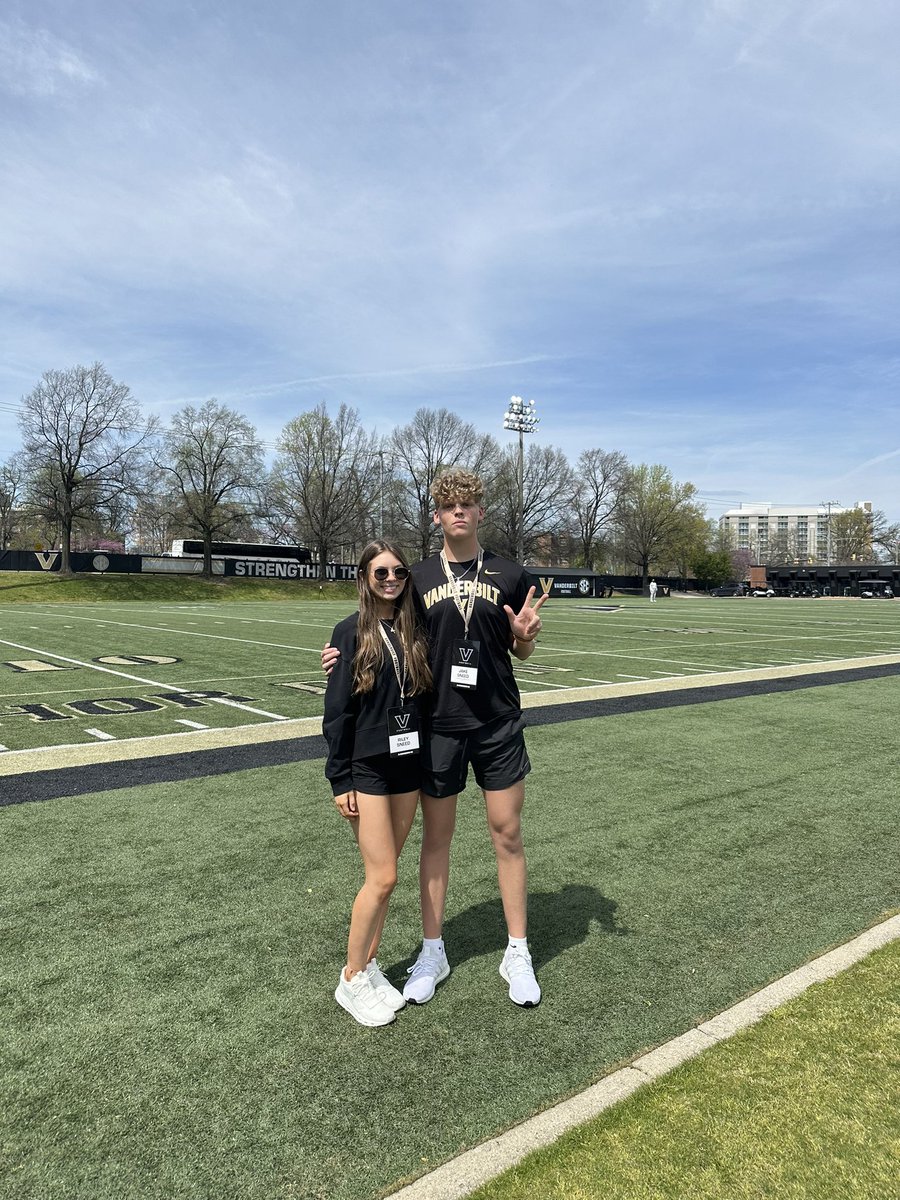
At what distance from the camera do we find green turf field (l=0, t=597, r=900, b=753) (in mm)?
8875

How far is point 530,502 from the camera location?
78000 millimetres

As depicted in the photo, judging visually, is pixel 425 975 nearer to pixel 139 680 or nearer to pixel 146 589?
pixel 139 680

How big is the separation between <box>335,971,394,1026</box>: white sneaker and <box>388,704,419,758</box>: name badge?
2.85 ft

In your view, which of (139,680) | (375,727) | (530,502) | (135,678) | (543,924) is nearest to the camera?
(375,727)

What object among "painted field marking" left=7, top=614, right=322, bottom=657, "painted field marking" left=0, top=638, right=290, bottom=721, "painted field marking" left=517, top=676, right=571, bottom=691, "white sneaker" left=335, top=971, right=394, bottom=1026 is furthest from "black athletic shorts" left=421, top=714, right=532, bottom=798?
"painted field marking" left=7, top=614, right=322, bottom=657

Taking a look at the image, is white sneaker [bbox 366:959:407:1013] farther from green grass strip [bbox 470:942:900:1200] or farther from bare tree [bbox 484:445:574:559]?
bare tree [bbox 484:445:574:559]

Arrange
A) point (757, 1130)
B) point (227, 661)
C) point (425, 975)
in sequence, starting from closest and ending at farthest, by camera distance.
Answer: point (757, 1130)
point (425, 975)
point (227, 661)

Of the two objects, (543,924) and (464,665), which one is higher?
(464,665)

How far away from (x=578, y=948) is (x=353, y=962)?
3.58 ft

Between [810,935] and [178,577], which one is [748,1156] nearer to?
[810,935]

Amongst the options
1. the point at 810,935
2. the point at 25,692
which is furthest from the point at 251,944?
the point at 25,692

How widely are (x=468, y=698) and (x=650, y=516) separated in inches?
3516

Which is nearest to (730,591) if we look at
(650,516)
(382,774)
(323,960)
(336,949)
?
(650,516)

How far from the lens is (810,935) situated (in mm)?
3568
